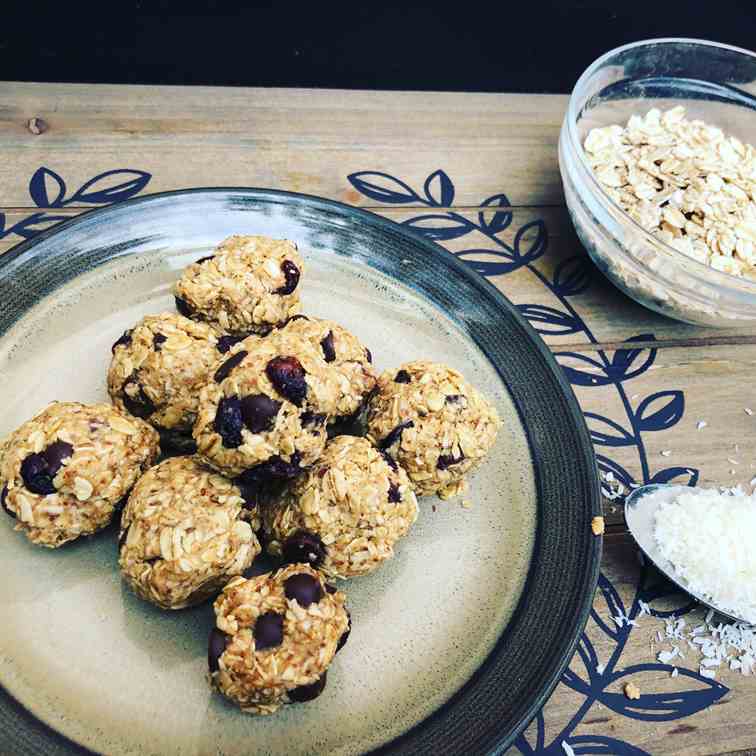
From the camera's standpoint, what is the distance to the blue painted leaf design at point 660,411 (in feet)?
6.08

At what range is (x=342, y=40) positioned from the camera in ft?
8.91

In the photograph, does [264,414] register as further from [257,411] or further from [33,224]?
[33,224]

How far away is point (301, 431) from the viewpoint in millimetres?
1277

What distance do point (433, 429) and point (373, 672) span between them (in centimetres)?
43

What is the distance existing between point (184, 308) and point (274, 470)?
44 centimetres

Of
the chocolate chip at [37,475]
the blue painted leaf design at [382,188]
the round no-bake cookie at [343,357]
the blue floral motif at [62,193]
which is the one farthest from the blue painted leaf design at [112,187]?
the chocolate chip at [37,475]

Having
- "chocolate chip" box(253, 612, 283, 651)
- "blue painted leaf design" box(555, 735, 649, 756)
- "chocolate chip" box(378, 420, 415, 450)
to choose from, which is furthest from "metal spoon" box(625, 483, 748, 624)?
"chocolate chip" box(253, 612, 283, 651)

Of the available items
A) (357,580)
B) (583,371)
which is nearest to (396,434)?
(357,580)

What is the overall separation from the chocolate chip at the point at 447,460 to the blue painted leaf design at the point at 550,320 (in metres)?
0.68

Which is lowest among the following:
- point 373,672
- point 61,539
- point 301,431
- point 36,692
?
point 373,672

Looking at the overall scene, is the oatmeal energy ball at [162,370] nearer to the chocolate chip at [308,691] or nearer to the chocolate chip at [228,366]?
the chocolate chip at [228,366]

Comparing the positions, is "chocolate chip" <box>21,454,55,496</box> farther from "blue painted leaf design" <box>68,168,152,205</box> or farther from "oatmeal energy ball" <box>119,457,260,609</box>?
"blue painted leaf design" <box>68,168,152,205</box>

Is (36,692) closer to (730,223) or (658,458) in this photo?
(658,458)

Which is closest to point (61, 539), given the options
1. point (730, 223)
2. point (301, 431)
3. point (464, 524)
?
point (301, 431)
